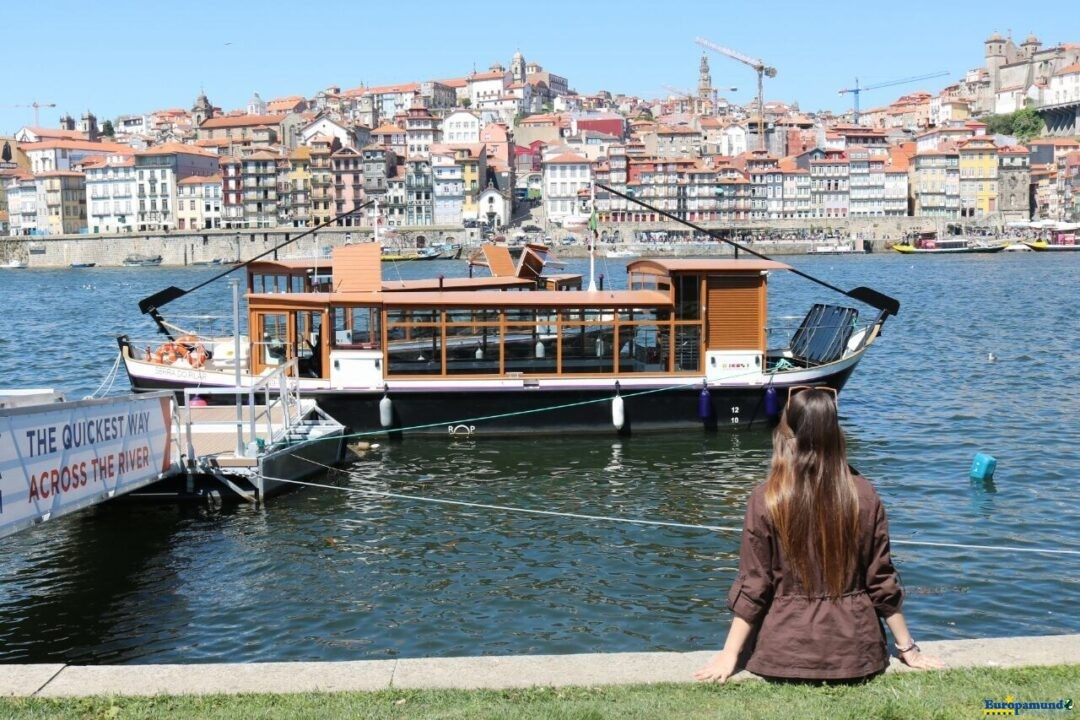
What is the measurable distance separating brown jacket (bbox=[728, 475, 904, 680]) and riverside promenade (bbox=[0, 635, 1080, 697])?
2.49 ft

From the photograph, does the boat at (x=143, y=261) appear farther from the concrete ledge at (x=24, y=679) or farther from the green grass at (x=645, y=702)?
the green grass at (x=645, y=702)

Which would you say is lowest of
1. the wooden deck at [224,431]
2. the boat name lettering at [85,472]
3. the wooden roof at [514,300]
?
the wooden deck at [224,431]

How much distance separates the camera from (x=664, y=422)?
23047 mm

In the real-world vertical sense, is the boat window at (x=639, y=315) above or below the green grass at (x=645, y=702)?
above

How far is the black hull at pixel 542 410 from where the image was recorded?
22578mm

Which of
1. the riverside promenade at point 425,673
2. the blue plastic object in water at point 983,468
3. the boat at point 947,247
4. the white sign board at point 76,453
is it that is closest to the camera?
the riverside promenade at point 425,673

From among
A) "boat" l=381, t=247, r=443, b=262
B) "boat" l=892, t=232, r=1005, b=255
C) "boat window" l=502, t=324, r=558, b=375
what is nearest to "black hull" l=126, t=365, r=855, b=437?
"boat window" l=502, t=324, r=558, b=375

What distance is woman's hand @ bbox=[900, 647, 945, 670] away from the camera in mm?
6941

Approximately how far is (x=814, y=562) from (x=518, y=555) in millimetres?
8892

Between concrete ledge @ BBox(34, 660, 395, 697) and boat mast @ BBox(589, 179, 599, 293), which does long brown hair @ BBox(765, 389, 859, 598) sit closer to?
concrete ledge @ BBox(34, 660, 395, 697)

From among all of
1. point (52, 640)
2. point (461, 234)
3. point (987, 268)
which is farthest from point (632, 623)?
point (461, 234)

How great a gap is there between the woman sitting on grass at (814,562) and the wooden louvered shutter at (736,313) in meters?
16.6

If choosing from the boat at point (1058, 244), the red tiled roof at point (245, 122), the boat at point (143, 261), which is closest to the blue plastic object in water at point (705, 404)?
the boat at point (1058, 244)

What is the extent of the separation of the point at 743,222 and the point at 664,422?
468ft
